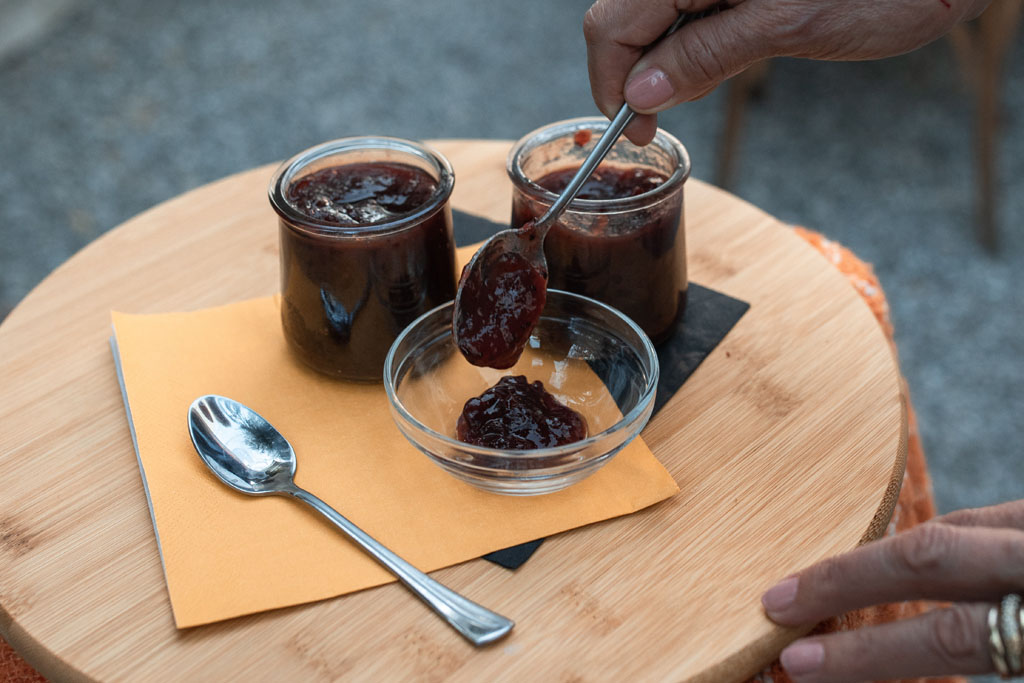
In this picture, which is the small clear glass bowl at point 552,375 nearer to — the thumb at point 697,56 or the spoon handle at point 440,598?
the spoon handle at point 440,598

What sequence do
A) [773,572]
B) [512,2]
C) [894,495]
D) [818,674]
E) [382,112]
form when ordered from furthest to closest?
1. [512,2]
2. [382,112]
3. [894,495]
4. [773,572]
5. [818,674]

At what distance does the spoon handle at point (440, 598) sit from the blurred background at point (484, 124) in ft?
6.66

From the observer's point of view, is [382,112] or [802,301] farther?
[382,112]

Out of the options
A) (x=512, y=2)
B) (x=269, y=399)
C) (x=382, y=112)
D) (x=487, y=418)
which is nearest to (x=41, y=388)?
(x=269, y=399)

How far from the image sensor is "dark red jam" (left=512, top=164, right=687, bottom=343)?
4.28 ft

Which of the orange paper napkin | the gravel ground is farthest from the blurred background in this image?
the orange paper napkin

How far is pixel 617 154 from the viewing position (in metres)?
1.50

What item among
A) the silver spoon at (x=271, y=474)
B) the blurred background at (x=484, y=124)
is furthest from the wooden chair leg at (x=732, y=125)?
the silver spoon at (x=271, y=474)

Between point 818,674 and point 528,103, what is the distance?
11.4 feet

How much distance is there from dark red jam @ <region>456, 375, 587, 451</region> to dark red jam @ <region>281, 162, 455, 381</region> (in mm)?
185

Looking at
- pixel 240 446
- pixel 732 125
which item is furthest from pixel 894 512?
pixel 732 125

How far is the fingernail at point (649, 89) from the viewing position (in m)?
1.26

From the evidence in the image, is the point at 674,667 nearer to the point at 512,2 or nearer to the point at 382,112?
the point at 382,112

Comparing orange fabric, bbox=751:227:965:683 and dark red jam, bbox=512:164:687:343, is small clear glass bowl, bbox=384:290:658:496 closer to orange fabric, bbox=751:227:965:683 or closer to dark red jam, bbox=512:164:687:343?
dark red jam, bbox=512:164:687:343
